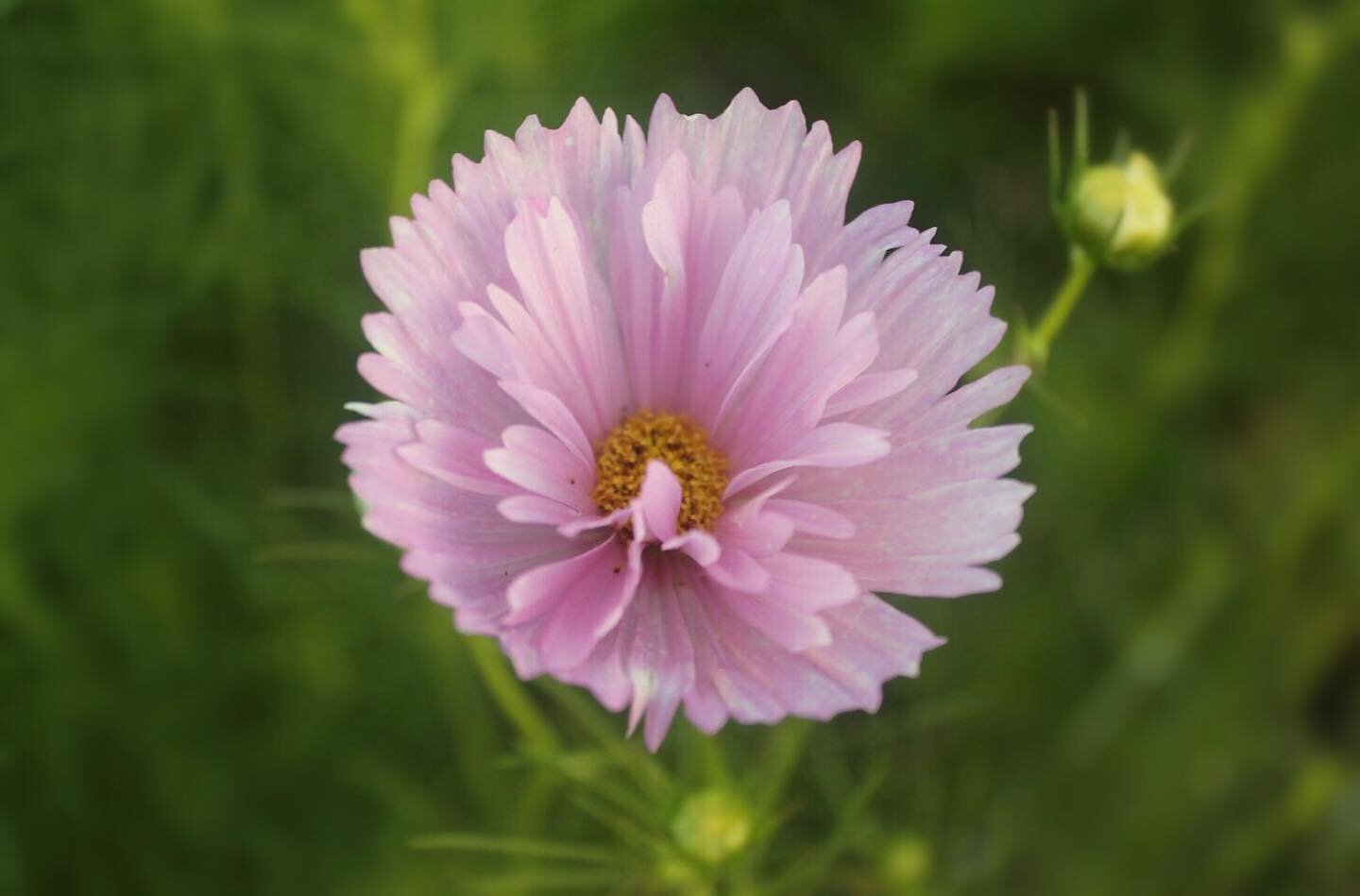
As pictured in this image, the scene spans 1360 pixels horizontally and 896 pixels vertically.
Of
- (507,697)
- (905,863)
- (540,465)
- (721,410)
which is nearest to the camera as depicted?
(540,465)

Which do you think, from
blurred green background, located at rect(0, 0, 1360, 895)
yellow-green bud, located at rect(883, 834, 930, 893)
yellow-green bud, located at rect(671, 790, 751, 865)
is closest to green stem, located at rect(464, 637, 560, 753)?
blurred green background, located at rect(0, 0, 1360, 895)

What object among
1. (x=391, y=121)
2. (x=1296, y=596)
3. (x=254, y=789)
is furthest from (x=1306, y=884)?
(x=391, y=121)

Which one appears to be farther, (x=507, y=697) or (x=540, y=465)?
(x=507, y=697)

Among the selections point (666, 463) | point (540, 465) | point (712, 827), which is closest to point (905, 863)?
point (712, 827)

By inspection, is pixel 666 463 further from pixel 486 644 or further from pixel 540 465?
pixel 486 644

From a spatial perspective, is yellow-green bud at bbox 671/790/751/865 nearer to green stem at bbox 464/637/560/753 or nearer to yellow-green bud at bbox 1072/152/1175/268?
green stem at bbox 464/637/560/753

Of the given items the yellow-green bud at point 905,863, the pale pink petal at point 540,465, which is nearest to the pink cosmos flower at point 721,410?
the pale pink petal at point 540,465

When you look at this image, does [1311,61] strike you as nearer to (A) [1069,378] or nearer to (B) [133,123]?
(A) [1069,378]
